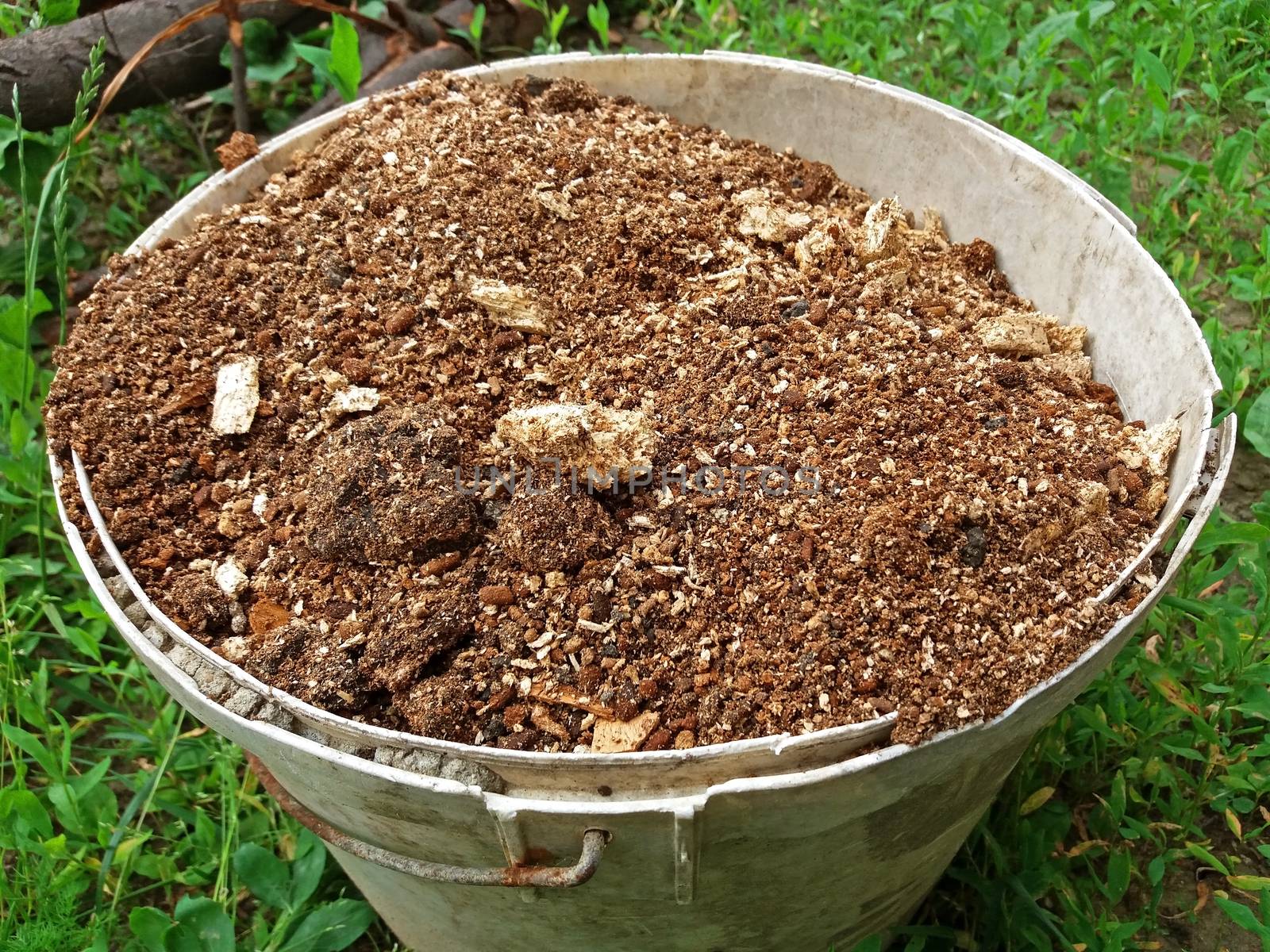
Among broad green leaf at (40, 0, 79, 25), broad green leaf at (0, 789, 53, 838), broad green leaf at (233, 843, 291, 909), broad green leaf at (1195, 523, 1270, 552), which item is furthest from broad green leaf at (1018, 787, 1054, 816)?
broad green leaf at (40, 0, 79, 25)

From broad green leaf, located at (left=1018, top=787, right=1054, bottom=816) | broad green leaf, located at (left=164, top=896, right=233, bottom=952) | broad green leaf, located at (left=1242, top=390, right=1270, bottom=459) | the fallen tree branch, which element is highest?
broad green leaf, located at (left=1242, top=390, right=1270, bottom=459)

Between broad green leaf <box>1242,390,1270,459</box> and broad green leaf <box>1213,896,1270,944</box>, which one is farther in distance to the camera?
broad green leaf <box>1242,390,1270,459</box>

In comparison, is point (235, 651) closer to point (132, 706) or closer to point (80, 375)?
point (80, 375)

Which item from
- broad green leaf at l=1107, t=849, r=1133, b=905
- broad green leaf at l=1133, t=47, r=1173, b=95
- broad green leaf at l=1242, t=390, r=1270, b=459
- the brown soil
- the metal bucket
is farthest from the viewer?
broad green leaf at l=1133, t=47, r=1173, b=95

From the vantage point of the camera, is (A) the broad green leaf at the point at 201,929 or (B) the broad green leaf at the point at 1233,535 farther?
(A) the broad green leaf at the point at 201,929

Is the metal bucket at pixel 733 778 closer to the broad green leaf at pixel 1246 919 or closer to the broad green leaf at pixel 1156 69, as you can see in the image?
the broad green leaf at pixel 1246 919

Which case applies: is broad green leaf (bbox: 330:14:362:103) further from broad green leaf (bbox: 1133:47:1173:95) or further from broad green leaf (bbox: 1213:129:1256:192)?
broad green leaf (bbox: 1213:129:1256:192)

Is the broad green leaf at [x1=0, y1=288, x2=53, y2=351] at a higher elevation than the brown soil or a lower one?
lower

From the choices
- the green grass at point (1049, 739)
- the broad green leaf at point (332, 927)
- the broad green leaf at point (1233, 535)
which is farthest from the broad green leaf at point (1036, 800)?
the broad green leaf at point (332, 927)

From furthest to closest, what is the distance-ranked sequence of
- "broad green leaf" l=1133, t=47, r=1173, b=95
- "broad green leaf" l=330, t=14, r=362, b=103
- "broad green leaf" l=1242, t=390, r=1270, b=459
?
"broad green leaf" l=1133, t=47, r=1173, b=95
"broad green leaf" l=330, t=14, r=362, b=103
"broad green leaf" l=1242, t=390, r=1270, b=459
